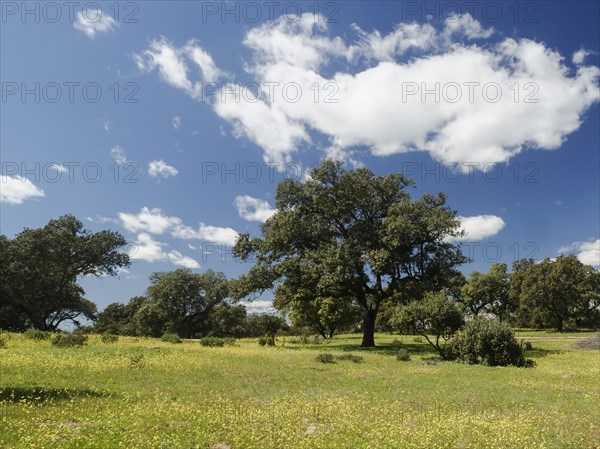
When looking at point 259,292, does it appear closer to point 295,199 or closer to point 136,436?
point 295,199

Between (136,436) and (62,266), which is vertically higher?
(62,266)

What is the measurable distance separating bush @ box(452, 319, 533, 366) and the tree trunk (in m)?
13.4

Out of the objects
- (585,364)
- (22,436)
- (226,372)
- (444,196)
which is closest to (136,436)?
(22,436)

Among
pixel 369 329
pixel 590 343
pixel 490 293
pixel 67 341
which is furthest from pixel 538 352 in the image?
pixel 490 293

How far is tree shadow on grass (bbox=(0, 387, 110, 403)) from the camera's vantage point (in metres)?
13.4

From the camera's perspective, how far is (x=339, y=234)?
145 feet

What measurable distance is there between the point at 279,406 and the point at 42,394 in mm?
8232

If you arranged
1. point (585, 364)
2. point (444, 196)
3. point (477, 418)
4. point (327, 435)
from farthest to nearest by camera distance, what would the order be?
point (444, 196) → point (585, 364) → point (477, 418) → point (327, 435)

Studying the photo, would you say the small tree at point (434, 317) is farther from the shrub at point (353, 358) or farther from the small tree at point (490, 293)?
the small tree at point (490, 293)

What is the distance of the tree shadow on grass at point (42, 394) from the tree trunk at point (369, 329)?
106 feet

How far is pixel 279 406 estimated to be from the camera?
13656 mm

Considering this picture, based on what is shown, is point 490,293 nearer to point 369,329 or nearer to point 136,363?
point 369,329

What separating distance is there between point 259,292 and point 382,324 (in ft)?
193

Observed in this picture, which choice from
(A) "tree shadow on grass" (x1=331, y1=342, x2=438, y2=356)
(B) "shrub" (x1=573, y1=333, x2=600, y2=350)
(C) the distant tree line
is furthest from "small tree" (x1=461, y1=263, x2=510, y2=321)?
(A) "tree shadow on grass" (x1=331, y1=342, x2=438, y2=356)
